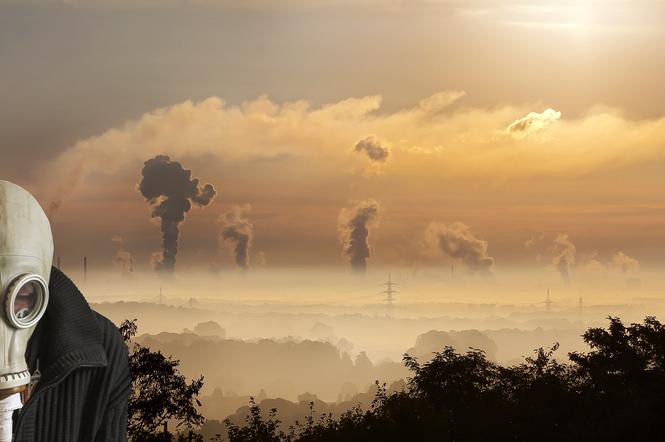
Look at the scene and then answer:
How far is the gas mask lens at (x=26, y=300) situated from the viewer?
4223 mm

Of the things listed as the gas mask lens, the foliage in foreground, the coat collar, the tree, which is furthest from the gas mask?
the tree

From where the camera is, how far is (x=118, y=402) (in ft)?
15.8

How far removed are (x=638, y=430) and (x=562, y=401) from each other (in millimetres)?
9860

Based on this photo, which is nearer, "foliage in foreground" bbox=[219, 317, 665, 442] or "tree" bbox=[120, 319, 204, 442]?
"foliage in foreground" bbox=[219, 317, 665, 442]

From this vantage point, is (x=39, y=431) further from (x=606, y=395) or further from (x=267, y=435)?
(x=267, y=435)

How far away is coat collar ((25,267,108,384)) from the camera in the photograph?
452 centimetres

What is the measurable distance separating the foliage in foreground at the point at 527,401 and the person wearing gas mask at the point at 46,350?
26.4 metres

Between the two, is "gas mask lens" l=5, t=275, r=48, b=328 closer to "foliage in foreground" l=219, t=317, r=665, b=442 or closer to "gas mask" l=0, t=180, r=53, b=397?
"gas mask" l=0, t=180, r=53, b=397

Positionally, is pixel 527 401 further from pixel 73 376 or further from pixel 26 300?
pixel 26 300

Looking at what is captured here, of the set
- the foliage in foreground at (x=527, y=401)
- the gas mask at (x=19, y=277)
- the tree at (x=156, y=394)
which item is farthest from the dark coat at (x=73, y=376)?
the tree at (x=156, y=394)

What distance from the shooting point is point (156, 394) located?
105ft

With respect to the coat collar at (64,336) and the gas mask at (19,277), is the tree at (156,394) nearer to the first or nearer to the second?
the coat collar at (64,336)

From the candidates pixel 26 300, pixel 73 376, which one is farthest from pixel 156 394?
pixel 26 300

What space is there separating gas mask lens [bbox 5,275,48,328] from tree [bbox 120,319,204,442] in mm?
27857
